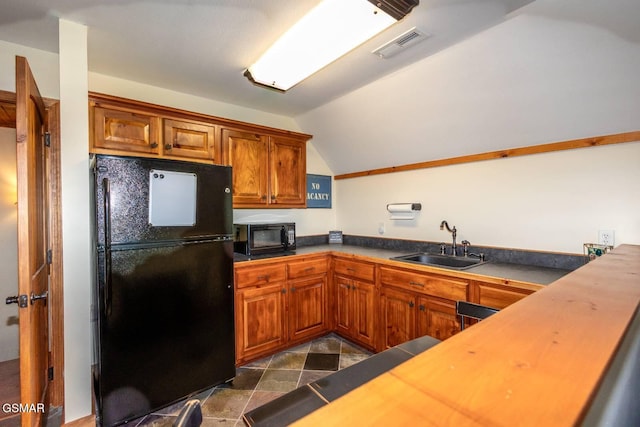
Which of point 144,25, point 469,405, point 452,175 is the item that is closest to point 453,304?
point 452,175

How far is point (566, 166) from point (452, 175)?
2.68 ft

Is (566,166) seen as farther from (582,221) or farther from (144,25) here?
(144,25)

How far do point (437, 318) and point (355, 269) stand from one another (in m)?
0.86

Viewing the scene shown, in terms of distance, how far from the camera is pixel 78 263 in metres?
1.75

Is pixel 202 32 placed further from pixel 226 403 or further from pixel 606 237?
pixel 606 237

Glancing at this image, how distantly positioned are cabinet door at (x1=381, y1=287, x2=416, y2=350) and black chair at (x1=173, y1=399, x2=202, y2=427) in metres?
1.88

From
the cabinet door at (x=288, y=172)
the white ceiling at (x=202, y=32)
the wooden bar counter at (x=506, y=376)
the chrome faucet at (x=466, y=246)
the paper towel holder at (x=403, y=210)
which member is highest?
the white ceiling at (x=202, y=32)

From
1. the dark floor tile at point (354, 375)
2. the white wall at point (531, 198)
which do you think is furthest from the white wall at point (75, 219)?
the white wall at point (531, 198)

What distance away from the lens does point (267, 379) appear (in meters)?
2.27

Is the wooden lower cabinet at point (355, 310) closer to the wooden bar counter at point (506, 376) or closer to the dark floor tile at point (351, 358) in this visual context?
the dark floor tile at point (351, 358)

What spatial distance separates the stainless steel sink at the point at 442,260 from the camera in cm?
242

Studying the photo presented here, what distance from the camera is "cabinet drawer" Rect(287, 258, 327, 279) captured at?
106 inches

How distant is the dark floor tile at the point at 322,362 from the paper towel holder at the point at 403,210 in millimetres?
1508

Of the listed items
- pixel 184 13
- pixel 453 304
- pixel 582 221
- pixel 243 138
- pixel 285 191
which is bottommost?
pixel 453 304
